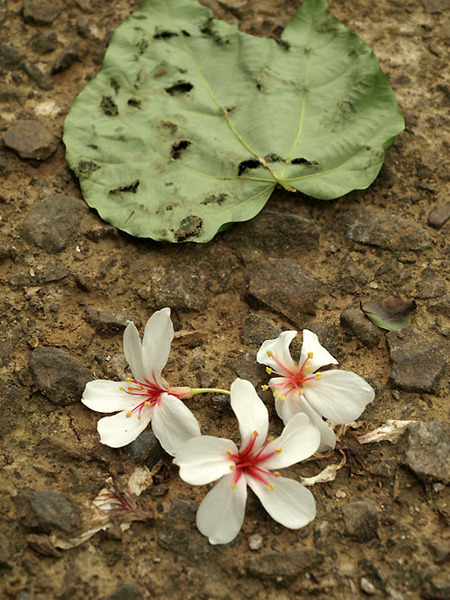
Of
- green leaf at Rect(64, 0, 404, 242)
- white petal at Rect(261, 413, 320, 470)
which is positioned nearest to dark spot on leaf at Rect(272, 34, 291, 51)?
green leaf at Rect(64, 0, 404, 242)

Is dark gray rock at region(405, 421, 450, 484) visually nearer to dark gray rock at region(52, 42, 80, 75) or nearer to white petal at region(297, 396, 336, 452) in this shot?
white petal at region(297, 396, 336, 452)

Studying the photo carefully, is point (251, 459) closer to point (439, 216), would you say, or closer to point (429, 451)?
point (429, 451)

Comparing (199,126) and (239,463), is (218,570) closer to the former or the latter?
(239,463)

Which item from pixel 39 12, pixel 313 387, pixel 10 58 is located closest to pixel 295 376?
pixel 313 387

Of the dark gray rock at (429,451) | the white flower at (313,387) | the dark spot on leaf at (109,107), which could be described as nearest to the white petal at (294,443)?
the white flower at (313,387)

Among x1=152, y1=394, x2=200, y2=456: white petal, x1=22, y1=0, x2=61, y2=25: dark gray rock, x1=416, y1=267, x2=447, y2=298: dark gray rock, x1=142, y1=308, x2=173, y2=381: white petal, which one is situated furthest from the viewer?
x1=22, y1=0, x2=61, y2=25: dark gray rock

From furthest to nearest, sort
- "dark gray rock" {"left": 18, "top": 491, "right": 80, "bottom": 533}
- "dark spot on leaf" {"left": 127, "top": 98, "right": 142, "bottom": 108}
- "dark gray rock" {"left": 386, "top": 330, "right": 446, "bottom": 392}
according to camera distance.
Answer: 1. "dark spot on leaf" {"left": 127, "top": 98, "right": 142, "bottom": 108}
2. "dark gray rock" {"left": 386, "top": 330, "right": 446, "bottom": 392}
3. "dark gray rock" {"left": 18, "top": 491, "right": 80, "bottom": 533}
